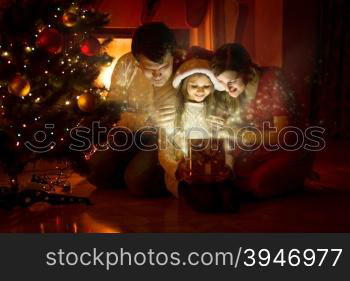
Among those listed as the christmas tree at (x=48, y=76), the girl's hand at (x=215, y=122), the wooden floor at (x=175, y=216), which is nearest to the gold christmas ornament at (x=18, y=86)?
the christmas tree at (x=48, y=76)

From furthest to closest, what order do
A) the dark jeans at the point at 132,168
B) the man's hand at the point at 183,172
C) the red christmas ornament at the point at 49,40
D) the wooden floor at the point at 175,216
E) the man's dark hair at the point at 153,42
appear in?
1. the dark jeans at the point at 132,168
2. the man's dark hair at the point at 153,42
3. the man's hand at the point at 183,172
4. the red christmas ornament at the point at 49,40
5. the wooden floor at the point at 175,216

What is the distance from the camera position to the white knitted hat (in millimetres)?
2236

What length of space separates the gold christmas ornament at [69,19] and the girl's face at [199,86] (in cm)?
59

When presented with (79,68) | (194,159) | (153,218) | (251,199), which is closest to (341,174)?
(251,199)

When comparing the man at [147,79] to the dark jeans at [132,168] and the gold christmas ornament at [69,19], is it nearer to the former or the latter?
the dark jeans at [132,168]

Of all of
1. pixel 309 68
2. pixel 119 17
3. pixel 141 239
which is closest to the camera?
pixel 141 239

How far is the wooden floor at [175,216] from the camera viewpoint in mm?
1912

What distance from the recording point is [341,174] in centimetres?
292

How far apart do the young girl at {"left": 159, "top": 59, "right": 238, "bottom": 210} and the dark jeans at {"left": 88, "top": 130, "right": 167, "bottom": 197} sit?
83 mm

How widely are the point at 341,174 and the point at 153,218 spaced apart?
1.41 metres

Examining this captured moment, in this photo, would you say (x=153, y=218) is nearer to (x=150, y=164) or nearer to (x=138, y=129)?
(x=150, y=164)

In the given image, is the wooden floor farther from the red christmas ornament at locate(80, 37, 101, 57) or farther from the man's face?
the red christmas ornament at locate(80, 37, 101, 57)

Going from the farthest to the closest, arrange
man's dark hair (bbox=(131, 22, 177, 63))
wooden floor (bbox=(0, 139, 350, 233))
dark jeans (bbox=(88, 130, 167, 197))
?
dark jeans (bbox=(88, 130, 167, 197)), man's dark hair (bbox=(131, 22, 177, 63)), wooden floor (bbox=(0, 139, 350, 233))

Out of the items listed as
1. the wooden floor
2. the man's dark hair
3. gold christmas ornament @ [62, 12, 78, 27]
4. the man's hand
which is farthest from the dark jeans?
gold christmas ornament @ [62, 12, 78, 27]
